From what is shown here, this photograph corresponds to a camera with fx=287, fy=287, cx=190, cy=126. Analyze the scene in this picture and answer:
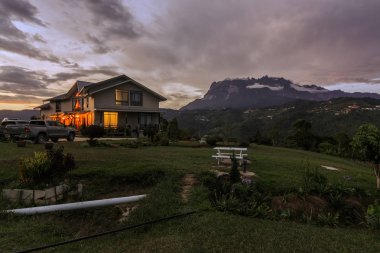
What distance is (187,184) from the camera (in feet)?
31.3

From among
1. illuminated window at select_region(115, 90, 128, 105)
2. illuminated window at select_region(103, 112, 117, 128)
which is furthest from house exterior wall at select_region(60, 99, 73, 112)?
illuminated window at select_region(115, 90, 128, 105)

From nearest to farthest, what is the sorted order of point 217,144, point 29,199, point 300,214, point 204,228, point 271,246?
point 271,246
point 204,228
point 300,214
point 29,199
point 217,144

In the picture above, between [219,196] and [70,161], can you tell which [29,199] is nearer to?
[70,161]

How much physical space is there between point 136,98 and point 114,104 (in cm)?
343

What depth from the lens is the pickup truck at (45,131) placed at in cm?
2236

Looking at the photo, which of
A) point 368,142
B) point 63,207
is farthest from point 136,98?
point 63,207

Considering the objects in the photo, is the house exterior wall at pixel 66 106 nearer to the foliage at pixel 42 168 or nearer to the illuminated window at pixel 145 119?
the illuminated window at pixel 145 119

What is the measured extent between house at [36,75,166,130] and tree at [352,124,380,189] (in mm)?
29313

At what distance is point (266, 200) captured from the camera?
27.8ft

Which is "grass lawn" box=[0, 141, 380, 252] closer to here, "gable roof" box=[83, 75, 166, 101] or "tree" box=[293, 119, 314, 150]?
"gable roof" box=[83, 75, 166, 101]

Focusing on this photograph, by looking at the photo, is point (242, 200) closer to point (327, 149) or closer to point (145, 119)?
point (327, 149)

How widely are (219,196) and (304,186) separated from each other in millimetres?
3024

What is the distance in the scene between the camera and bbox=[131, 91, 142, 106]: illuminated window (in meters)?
40.5

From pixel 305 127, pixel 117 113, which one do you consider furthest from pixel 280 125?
pixel 117 113
